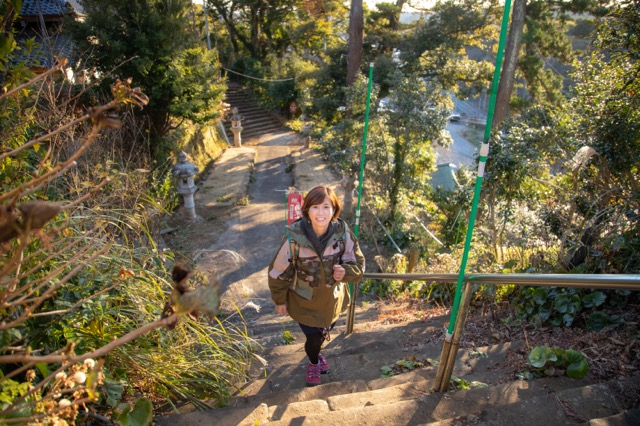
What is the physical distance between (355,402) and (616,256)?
91.0 inches

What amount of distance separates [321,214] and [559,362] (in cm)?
145

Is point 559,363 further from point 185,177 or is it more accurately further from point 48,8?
point 48,8

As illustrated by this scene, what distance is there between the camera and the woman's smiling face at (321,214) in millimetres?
2402

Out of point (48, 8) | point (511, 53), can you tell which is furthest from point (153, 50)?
point (511, 53)

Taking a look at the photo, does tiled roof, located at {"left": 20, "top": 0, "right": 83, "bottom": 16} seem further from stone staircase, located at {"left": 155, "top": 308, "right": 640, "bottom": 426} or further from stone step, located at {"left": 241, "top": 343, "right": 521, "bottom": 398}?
stone staircase, located at {"left": 155, "top": 308, "right": 640, "bottom": 426}

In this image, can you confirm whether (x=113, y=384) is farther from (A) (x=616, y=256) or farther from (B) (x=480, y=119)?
(B) (x=480, y=119)

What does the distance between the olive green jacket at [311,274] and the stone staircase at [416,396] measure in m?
0.46

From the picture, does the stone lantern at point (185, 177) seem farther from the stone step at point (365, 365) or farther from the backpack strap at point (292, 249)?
the backpack strap at point (292, 249)

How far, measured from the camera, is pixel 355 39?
39.5ft

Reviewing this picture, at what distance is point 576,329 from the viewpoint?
9.00 feet

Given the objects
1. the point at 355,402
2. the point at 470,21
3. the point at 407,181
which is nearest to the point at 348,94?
the point at 407,181

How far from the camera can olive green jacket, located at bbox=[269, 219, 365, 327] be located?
2488 millimetres

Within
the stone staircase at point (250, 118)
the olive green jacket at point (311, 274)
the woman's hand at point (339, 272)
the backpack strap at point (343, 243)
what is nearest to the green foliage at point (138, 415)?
the olive green jacket at point (311, 274)

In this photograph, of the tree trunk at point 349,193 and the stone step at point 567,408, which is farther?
the tree trunk at point 349,193
